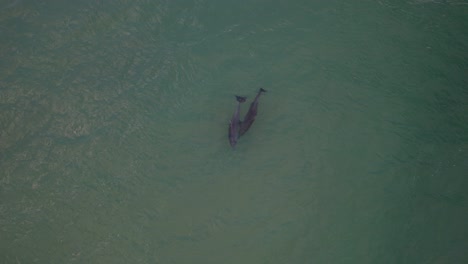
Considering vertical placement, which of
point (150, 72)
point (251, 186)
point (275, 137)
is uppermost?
point (150, 72)

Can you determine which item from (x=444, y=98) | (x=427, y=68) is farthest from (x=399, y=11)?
(x=444, y=98)

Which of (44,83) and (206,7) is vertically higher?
(206,7)

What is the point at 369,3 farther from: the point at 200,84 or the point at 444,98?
the point at 200,84

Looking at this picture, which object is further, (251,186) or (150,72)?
(150,72)
